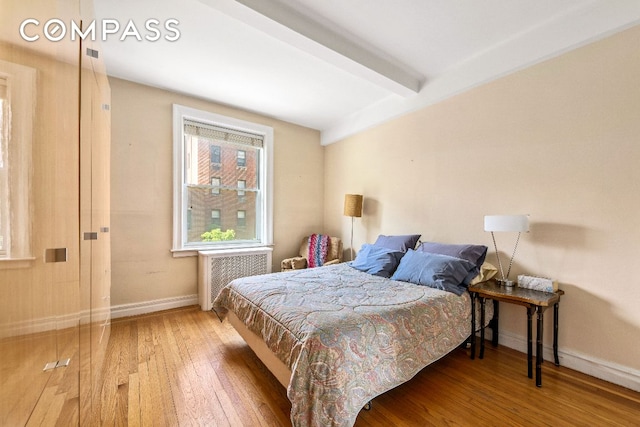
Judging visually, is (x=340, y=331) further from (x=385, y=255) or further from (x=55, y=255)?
(x=385, y=255)

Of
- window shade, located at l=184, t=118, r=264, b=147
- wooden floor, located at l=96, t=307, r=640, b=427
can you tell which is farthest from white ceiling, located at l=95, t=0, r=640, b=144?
wooden floor, located at l=96, t=307, r=640, b=427

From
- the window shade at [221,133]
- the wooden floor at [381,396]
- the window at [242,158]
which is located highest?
the window shade at [221,133]

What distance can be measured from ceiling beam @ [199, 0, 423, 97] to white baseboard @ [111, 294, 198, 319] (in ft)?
10.4

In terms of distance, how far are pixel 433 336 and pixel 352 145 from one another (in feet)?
10.0

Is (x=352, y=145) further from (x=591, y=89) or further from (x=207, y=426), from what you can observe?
(x=207, y=426)

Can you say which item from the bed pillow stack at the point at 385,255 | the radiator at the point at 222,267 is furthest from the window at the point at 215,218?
the bed pillow stack at the point at 385,255

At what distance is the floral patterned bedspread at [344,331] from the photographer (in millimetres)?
1368

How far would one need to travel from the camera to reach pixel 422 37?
239 centimetres

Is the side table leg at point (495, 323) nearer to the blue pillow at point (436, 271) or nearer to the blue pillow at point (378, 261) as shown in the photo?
the blue pillow at point (436, 271)

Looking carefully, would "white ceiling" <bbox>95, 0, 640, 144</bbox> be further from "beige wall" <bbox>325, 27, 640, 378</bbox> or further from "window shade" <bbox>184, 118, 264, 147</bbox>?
A: "window shade" <bbox>184, 118, 264, 147</bbox>

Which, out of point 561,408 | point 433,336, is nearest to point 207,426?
point 433,336

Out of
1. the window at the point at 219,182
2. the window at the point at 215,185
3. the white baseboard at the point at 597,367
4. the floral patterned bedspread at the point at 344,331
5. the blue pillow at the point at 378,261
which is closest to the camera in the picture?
the floral patterned bedspread at the point at 344,331

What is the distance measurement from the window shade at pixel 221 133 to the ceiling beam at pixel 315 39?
1922 millimetres

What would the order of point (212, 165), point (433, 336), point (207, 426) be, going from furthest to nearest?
point (212, 165), point (433, 336), point (207, 426)
